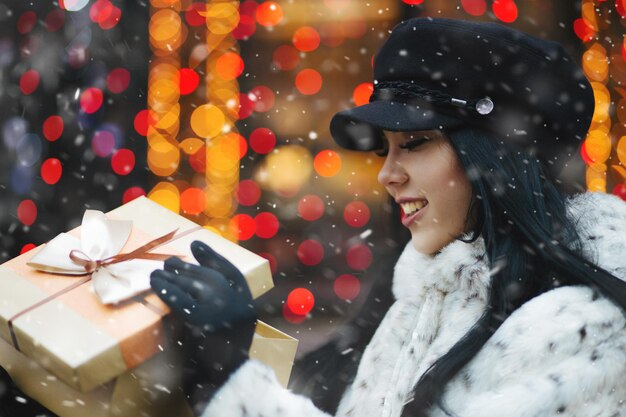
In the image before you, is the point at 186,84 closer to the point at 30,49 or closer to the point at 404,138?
the point at 30,49

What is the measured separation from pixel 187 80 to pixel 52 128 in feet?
6.48

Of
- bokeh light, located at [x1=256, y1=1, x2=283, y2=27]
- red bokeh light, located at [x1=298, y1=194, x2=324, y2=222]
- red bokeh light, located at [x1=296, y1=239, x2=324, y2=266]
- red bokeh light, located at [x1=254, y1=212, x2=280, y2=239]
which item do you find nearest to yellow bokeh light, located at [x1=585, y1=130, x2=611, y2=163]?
red bokeh light, located at [x1=298, y1=194, x2=324, y2=222]

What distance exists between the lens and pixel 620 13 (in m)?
3.74

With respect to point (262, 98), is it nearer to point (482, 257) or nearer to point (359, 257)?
point (359, 257)

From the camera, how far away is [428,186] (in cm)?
163

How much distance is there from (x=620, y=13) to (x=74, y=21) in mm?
2956

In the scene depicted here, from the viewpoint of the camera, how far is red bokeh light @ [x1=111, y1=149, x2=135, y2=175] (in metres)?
2.84

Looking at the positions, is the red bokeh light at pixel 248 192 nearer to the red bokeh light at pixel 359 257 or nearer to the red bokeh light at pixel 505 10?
the red bokeh light at pixel 359 257

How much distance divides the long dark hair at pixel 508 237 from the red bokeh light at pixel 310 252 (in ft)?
9.93

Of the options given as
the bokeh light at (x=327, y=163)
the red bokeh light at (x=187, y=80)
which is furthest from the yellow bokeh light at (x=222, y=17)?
the bokeh light at (x=327, y=163)

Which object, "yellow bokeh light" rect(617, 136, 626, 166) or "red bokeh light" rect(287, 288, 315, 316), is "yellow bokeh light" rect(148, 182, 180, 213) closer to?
"red bokeh light" rect(287, 288, 315, 316)

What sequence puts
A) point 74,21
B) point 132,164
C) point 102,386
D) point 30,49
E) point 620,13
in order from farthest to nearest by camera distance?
point 620,13
point 132,164
point 74,21
point 30,49
point 102,386

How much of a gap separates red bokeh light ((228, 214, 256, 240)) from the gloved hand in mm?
3116

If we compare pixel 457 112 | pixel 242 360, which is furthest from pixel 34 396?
pixel 457 112
